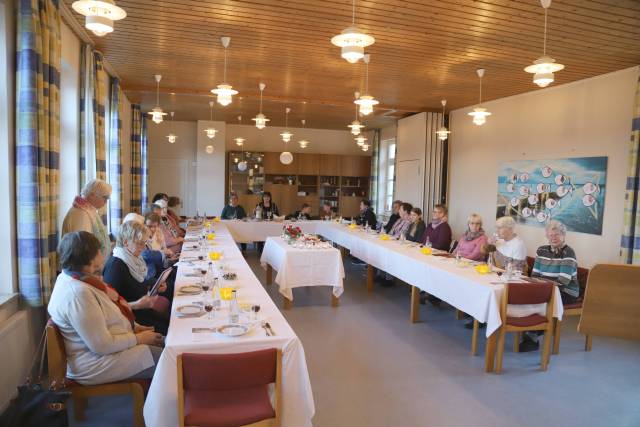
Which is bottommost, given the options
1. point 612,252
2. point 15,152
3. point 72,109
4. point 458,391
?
point 458,391

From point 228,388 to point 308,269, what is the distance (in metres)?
3.61

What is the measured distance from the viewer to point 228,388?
2.07m

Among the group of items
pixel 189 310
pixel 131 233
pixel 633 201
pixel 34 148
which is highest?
pixel 34 148

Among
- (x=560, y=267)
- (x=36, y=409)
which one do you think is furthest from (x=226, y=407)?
(x=560, y=267)

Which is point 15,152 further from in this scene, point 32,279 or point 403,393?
point 403,393

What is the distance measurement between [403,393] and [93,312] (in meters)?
2.30

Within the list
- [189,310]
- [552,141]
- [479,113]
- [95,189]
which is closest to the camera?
[189,310]

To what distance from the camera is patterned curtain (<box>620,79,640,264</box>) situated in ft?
17.6

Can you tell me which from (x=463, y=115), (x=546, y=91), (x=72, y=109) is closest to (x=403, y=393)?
(x=72, y=109)

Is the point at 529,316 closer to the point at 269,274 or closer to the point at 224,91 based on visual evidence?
the point at 224,91

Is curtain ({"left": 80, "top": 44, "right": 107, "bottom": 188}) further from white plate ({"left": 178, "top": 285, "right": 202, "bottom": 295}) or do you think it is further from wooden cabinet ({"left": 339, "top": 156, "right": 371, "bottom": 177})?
wooden cabinet ({"left": 339, "top": 156, "right": 371, "bottom": 177})

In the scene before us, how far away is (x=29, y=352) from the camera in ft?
10.7

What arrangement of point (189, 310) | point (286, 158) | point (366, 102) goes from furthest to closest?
1. point (286, 158)
2. point (366, 102)
3. point (189, 310)

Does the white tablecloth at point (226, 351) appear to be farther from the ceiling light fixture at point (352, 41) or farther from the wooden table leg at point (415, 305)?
the wooden table leg at point (415, 305)
